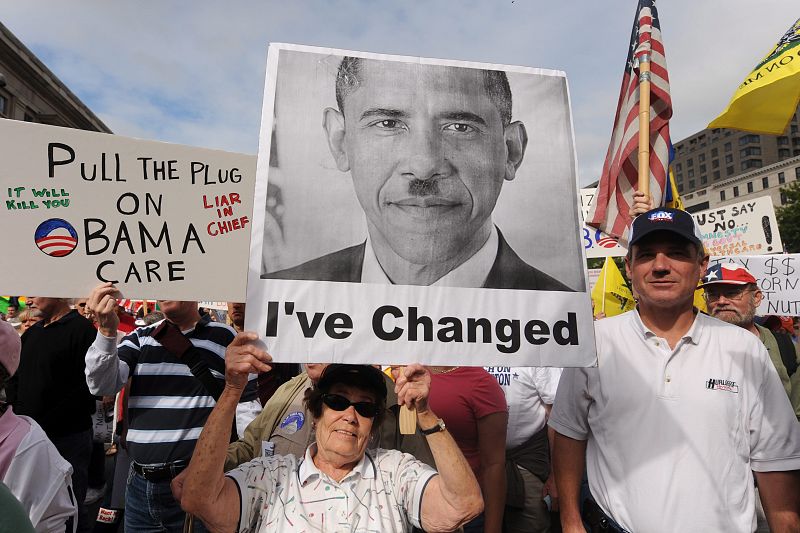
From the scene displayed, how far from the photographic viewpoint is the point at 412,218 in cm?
212

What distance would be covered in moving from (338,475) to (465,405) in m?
1.14

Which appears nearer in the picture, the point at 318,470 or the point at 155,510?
the point at 318,470

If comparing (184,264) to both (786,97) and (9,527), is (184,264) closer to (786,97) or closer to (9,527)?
(9,527)

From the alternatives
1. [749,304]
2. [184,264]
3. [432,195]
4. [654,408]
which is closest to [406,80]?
[432,195]

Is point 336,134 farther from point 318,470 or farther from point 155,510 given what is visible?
point 155,510

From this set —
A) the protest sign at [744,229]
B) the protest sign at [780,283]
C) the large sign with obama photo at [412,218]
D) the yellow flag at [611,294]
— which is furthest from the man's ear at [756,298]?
the large sign with obama photo at [412,218]

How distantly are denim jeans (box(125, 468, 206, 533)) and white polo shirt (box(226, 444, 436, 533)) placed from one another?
1181mm

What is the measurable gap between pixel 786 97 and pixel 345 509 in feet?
11.9

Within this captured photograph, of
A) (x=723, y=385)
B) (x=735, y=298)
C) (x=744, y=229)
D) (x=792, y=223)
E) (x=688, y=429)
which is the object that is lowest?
(x=688, y=429)

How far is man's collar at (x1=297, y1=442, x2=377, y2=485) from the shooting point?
7.11ft

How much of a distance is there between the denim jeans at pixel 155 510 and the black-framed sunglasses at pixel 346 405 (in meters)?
1.41

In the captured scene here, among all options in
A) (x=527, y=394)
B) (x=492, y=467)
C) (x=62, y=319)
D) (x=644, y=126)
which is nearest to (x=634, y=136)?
(x=644, y=126)

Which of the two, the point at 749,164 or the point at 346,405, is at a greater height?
the point at 749,164

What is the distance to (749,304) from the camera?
410 cm
